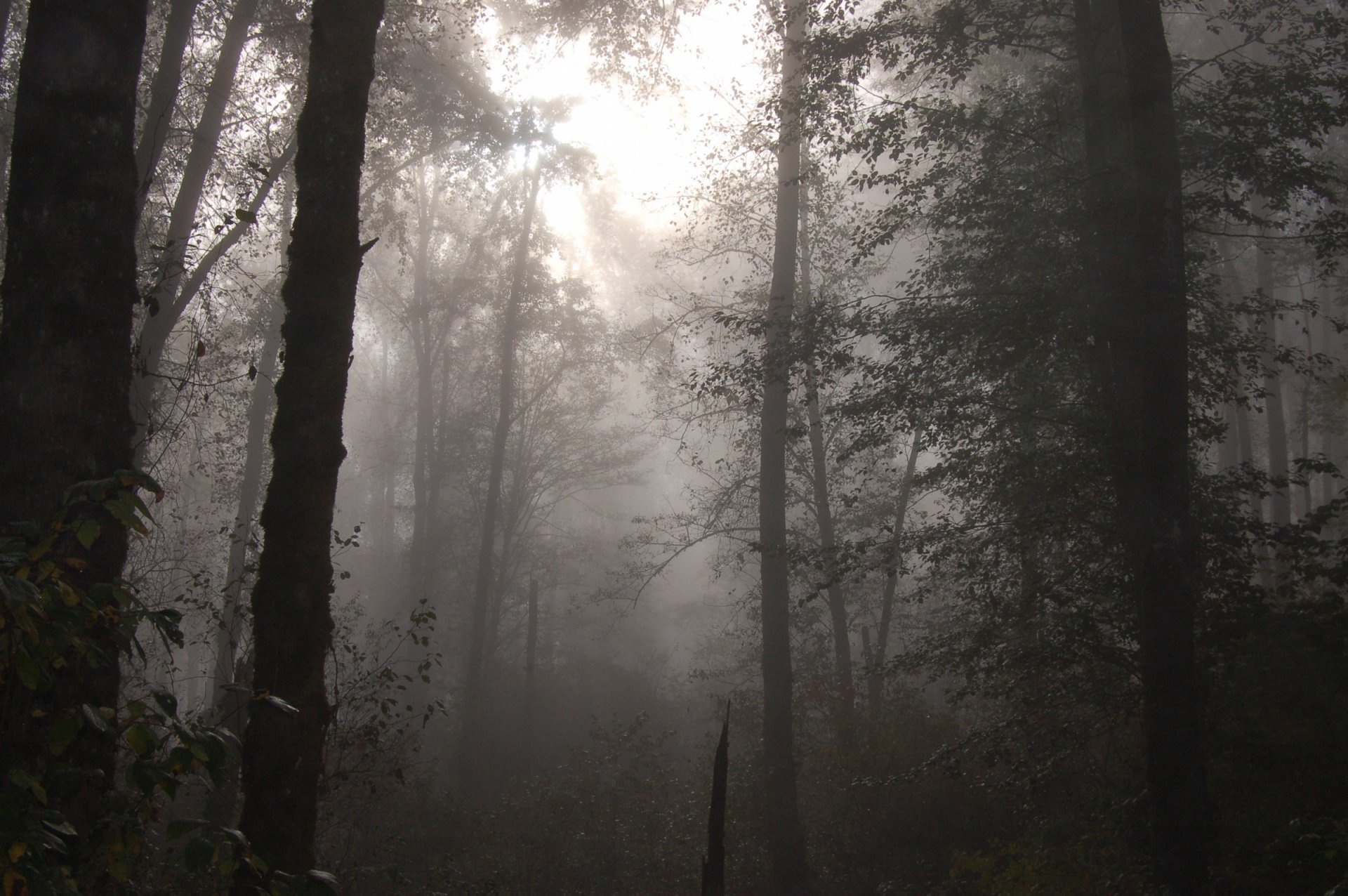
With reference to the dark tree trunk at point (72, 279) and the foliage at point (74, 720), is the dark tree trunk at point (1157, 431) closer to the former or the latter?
the foliage at point (74, 720)

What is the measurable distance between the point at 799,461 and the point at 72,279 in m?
13.5

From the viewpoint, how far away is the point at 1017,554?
8031 mm

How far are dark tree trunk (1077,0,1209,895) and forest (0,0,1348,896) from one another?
0.03 m

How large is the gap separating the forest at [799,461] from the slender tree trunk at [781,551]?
74mm

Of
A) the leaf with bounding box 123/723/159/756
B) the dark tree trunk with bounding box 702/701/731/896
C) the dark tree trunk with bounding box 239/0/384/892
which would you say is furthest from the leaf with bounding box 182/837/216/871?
the dark tree trunk with bounding box 702/701/731/896

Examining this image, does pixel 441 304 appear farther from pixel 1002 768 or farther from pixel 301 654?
pixel 301 654

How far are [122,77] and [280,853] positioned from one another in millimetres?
3842

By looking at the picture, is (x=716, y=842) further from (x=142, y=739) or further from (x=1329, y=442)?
(x=1329, y=442)

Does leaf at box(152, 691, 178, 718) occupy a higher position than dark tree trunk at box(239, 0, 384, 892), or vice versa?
dark tree trunk at box(239, 0, 384, 892)

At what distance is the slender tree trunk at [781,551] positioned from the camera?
1030 centimetres

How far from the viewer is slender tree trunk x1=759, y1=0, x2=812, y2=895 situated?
1030 cm

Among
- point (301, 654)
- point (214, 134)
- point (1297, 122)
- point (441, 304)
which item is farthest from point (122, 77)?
point (441, 304)

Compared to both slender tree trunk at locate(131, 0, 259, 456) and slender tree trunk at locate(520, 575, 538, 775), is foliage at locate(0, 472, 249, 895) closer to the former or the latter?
slender tree trunk at locate(131, 0, 259, 456)

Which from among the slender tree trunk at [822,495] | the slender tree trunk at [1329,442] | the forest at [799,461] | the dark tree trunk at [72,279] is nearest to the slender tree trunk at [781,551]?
the forest at [799,461]
